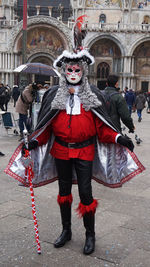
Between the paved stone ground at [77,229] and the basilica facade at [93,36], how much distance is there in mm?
28965

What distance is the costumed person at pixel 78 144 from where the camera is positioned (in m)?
3.38

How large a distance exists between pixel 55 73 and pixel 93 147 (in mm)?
8466

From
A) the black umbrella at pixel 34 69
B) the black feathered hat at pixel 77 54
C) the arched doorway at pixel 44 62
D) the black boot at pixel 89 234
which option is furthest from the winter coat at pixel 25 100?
the arched doorway at pixel 44 62

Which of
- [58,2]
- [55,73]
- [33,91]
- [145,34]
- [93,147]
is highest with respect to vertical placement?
[58,2]

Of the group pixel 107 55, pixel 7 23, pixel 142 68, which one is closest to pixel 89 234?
pixel 107 55

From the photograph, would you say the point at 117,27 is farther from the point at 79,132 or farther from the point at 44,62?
the point at 79,132

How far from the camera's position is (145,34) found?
3288 centimetres

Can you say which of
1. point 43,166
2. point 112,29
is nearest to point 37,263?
point 43,166

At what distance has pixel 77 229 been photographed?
398 cm

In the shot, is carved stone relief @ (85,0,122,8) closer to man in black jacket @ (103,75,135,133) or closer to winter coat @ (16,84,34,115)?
winter coat @ (16,84,34,115)

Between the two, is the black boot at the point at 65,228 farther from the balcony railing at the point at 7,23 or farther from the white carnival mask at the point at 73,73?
the balcony railing at the point at 7,23

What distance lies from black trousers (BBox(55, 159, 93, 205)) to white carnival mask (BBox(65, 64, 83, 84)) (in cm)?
80

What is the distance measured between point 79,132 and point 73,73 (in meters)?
0.61

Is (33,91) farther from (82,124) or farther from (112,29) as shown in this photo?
(112,29)
